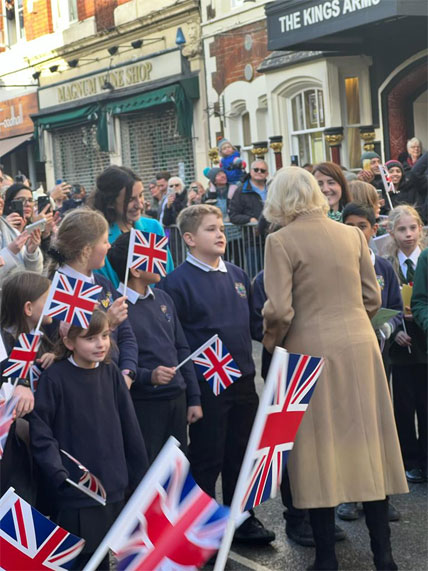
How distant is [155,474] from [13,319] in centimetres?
227

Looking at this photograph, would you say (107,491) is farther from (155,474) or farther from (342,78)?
(342,78)

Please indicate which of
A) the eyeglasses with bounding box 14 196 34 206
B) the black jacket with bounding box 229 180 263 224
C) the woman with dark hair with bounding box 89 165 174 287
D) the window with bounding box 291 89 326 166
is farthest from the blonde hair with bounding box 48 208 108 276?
the window with bounding box 291 89 326 166

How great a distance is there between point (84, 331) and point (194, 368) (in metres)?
0.92

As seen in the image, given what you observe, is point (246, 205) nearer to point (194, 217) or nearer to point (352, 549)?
point (194, 217)

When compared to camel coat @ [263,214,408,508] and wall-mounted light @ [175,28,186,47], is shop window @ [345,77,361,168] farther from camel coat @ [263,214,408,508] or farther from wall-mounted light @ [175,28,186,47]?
camel coat @ [263,214,408,508]

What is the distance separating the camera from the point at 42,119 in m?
28.7

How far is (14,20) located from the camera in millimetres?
31734

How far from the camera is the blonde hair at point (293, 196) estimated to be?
182 inches

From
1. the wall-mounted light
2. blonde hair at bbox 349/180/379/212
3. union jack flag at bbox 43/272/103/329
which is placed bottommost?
union jack flag at bbox 43/272/103/329

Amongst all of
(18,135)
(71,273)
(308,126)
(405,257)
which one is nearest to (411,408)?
(405,257)

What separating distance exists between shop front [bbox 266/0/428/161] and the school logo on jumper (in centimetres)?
1022

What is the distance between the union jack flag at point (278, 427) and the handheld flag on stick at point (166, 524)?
137 mm

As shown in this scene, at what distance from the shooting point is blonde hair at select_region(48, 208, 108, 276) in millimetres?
4785

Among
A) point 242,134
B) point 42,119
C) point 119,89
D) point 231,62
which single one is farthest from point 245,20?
point 42,119
